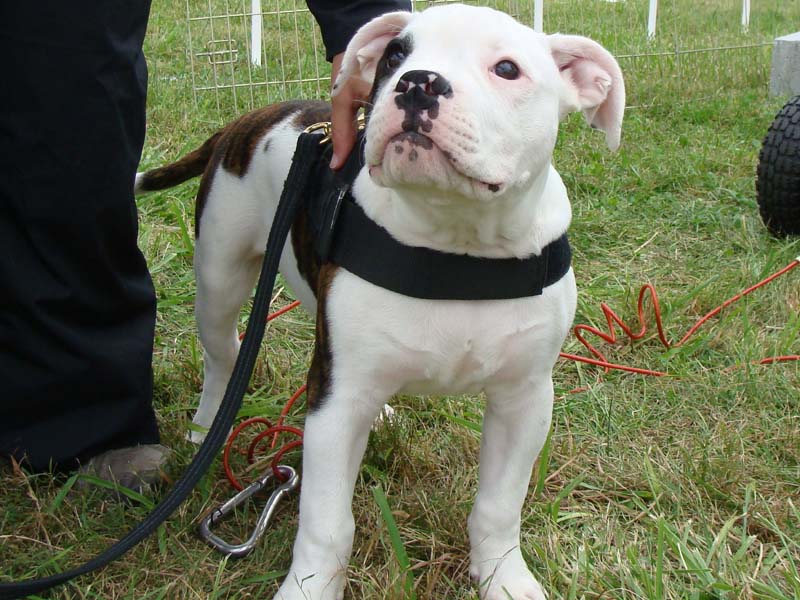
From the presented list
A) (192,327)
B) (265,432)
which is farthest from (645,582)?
(192,327)

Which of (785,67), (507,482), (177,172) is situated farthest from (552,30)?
(507,482)

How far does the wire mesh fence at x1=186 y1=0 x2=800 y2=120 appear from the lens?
5402 mm

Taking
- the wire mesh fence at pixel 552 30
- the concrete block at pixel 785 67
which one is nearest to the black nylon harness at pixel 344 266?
the wire mesh fence at pixel 552 30

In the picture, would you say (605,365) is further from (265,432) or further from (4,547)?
(4,547)

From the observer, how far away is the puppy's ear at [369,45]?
1910mm

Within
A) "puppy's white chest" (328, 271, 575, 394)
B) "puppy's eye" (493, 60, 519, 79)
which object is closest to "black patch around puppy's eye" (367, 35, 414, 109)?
"puppy's eye" (493, 60, 519, 79)

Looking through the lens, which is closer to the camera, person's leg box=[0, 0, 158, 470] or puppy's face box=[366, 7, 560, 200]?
puppy's face box=[366, 7, 560, 200]

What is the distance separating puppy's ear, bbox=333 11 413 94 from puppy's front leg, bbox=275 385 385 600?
65 centimetres

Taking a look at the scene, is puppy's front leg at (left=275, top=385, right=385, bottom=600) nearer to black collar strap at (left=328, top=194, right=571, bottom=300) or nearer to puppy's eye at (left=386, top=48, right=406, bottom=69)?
Answer: black collar strap at (left=328, top=194, right=571, bottom=300)

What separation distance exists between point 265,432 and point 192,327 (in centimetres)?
95

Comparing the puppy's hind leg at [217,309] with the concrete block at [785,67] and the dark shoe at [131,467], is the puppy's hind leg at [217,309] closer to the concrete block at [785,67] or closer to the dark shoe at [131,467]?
the dark shoe at [131,467]

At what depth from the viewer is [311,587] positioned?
191cm

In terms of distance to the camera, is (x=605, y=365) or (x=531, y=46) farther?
(x=605, y=365)

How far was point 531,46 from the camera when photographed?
5.86 feet
